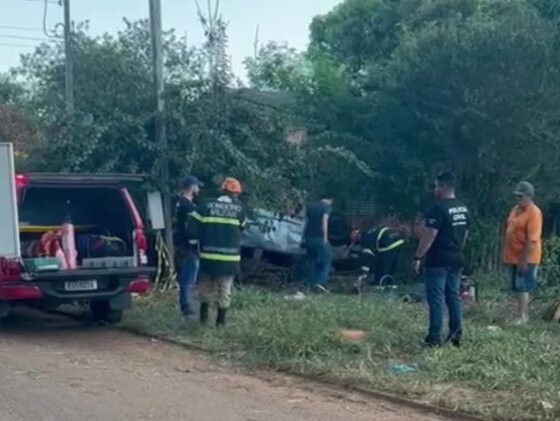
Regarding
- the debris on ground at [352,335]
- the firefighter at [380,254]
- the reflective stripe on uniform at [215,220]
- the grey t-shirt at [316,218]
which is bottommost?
the debris on ground at [352,335]

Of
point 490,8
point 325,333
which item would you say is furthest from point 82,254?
point 490,8

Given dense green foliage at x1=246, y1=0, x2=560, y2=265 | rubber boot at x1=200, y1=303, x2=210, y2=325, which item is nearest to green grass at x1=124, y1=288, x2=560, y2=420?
rubber boot at x1=200, y1=303, x2=210, y2=325

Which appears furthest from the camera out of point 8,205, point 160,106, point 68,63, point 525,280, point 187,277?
point 68,63

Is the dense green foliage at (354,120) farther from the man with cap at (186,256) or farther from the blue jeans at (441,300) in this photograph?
the blue jeans at (441,300)

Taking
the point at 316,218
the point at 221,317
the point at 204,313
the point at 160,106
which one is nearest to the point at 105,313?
the point at 204,313

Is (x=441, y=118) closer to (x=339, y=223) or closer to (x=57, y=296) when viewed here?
(x=339, y=223)

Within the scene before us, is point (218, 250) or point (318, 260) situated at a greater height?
point (218, 250)

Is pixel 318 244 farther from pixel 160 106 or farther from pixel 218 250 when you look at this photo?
pixel 218 250

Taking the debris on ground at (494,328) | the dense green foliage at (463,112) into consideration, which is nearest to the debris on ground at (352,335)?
the debris on ground at (494,328)

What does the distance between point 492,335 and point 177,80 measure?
799 cm

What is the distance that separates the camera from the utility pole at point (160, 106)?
1656 cm

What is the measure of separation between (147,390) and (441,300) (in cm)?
323

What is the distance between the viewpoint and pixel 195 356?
36.9 feet

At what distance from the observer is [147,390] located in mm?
9461
